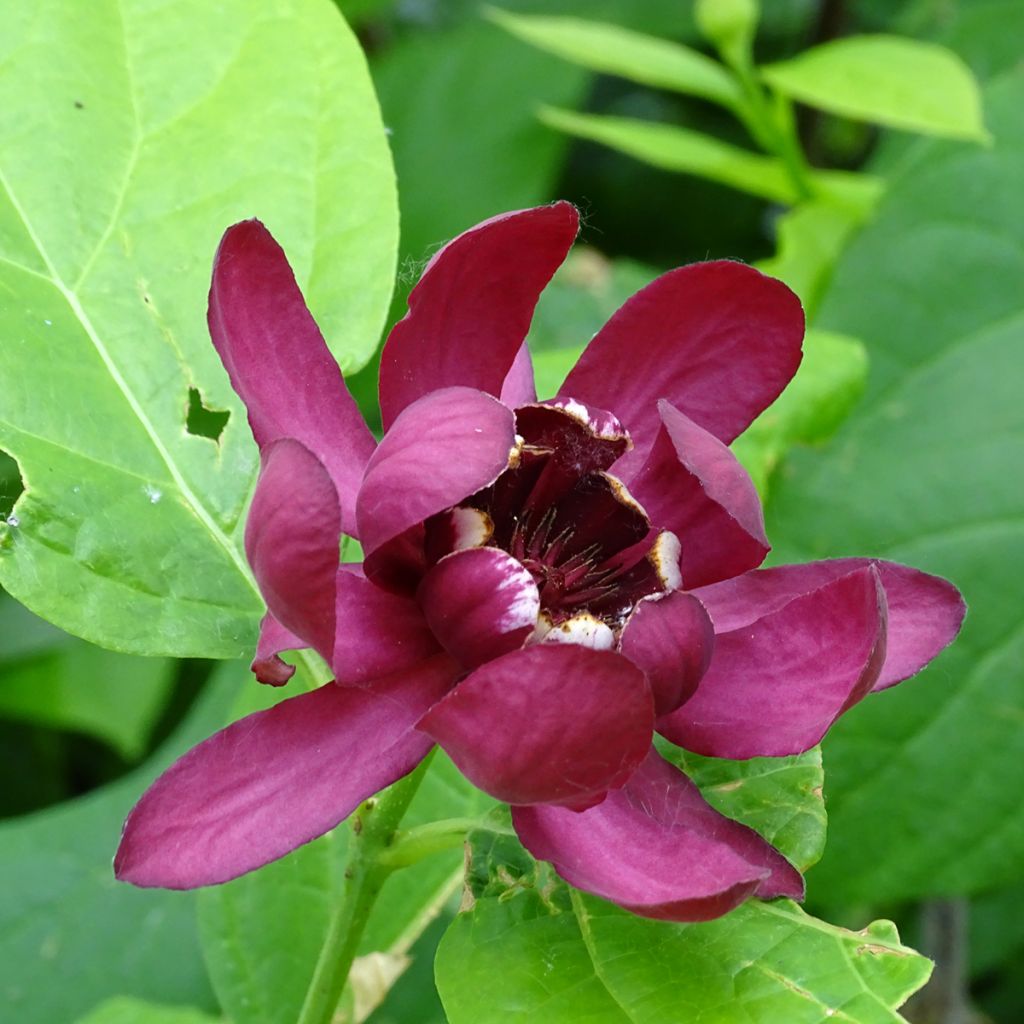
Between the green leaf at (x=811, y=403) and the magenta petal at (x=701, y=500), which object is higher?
the magenta petal at (x=701, y=500)

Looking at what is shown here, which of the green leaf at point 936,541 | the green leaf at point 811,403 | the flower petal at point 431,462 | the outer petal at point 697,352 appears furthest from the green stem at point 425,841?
the green leaf at point 936,541

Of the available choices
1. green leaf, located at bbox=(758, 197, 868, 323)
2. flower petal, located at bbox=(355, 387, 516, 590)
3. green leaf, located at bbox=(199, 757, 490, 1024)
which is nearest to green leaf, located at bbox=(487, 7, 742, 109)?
green leaf, located at bbox=(758, 197, 868, 323)

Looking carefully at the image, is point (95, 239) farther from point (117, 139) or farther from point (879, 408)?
point (879, 408)

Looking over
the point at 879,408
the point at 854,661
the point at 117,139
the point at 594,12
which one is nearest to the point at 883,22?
the point at 594,12

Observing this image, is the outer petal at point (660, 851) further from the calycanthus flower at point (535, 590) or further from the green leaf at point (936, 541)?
the green leaf at point (936, 541)

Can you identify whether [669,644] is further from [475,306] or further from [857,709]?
[857,709]
